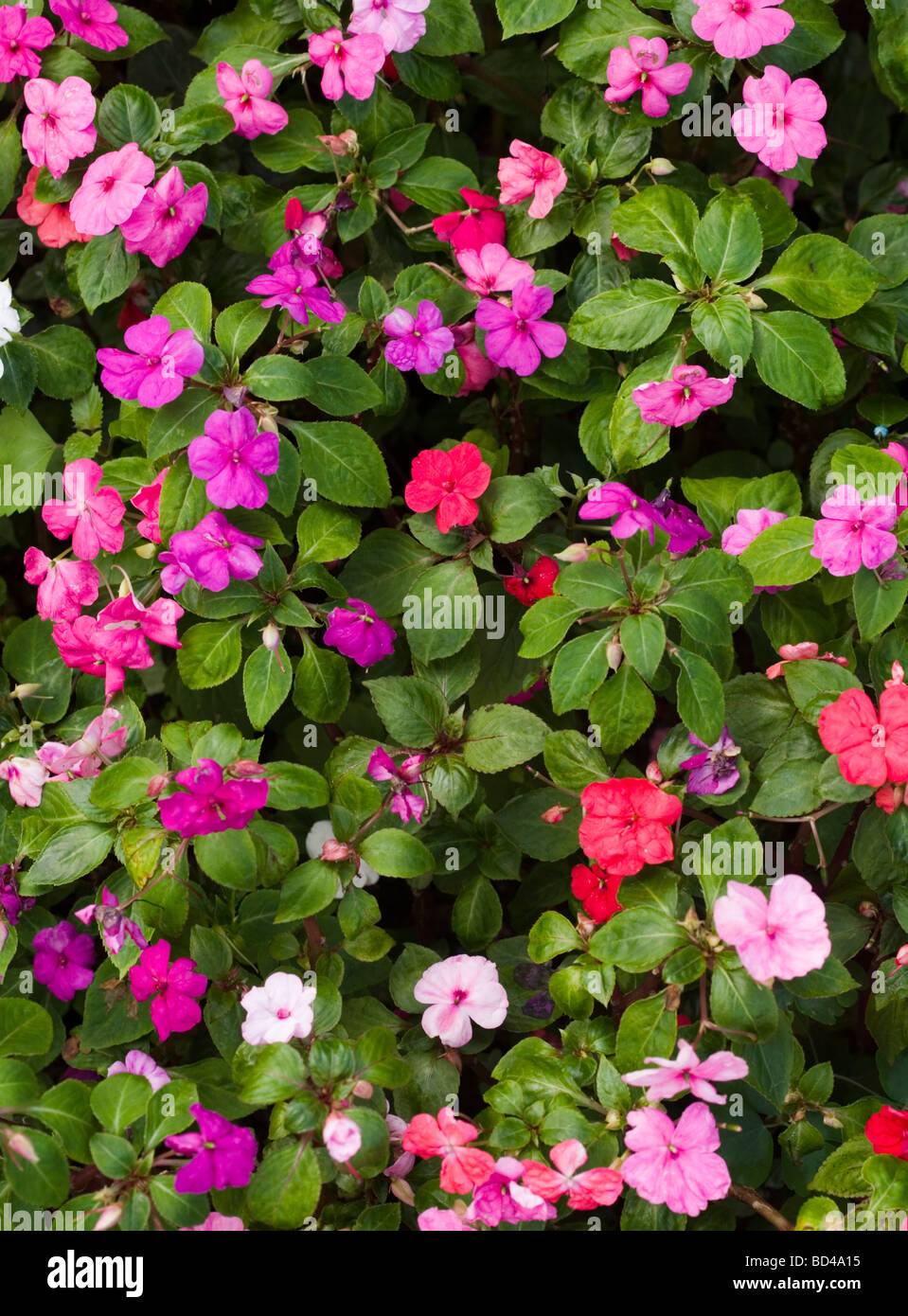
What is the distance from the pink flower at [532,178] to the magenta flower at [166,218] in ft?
1.32

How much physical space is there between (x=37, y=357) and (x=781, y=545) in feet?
3.58

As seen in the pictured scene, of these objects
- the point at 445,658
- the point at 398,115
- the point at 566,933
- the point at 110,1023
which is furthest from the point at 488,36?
the point at 110,1023

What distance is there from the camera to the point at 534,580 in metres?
1.78

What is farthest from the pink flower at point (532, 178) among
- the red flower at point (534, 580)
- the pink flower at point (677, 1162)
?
the pink flower at point (677, 1162)

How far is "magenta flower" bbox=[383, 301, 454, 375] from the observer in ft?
5.46

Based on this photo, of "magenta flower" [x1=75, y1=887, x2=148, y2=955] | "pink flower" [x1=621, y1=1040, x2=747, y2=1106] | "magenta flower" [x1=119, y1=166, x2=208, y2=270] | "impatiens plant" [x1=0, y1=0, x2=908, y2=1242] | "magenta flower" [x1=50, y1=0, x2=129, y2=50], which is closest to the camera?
"pink flower" [x1=621, y1=1040, x2=747, y2=1106]

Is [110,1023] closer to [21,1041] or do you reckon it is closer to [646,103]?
[21,1041]

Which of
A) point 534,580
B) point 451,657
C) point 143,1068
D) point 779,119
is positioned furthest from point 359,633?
point 779,119

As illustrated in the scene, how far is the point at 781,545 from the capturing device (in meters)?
1.59

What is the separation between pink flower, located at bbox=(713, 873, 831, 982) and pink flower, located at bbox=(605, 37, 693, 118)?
1019mm

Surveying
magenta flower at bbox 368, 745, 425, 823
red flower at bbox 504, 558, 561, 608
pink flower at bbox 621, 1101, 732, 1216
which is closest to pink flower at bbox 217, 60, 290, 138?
red flower at bbox 504, 558, 561, 608

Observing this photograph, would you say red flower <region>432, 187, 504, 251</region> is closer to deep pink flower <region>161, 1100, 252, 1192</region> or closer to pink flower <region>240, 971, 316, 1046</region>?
pink flower <region>240, 971, 316, 1046</region>

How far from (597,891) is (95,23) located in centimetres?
137

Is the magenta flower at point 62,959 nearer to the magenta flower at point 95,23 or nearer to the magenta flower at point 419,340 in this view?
the magenta flower at point 419,340
